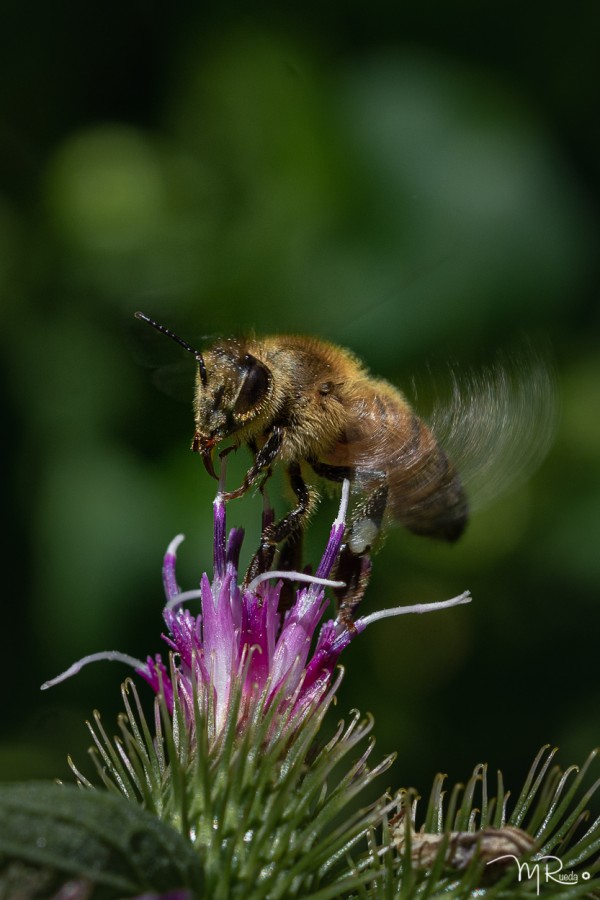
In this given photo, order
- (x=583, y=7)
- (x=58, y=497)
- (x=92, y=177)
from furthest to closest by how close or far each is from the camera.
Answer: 1. (x=583, y=7)
2. (x=92, y=177)
3. (x=58, y=497)

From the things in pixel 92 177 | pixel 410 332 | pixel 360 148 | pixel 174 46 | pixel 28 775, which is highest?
pixel 174 46

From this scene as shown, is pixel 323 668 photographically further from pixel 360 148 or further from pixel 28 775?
pixel 360 148

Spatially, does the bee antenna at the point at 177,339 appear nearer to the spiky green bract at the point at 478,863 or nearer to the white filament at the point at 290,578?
the white filament at the point at 290,578

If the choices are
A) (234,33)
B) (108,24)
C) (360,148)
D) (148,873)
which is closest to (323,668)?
(148,873)

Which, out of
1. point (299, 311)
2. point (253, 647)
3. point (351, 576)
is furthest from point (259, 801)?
point (299, 311)

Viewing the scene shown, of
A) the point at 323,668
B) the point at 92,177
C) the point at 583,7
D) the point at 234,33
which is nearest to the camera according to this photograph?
the point at 323,668

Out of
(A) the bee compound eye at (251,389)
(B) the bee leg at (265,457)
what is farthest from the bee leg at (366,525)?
(A) the bee compound eye at (251,389)

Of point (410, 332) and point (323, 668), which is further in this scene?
point (410, 332)
